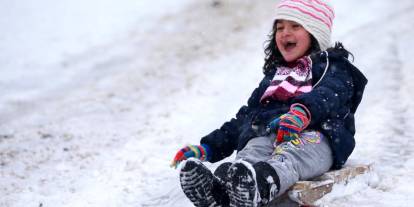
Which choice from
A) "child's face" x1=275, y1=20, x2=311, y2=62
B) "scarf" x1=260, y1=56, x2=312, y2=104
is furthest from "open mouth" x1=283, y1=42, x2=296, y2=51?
"scarf" x1=260, y1=56, x2=312, y2=104

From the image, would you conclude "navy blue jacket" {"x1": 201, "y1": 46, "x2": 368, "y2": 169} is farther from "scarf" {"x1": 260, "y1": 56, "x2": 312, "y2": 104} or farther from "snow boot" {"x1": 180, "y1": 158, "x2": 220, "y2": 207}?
"snow boot" {"x1": 180, "y1": 158, "x2": 220, "y2": 207}

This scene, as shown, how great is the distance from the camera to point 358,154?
4.23 metres

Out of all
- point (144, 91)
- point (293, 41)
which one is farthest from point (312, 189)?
point (144, 91)

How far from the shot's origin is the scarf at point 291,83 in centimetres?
341

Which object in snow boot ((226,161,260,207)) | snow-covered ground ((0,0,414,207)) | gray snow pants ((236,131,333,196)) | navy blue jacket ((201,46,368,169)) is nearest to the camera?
snow boot ((226,161,260,207))

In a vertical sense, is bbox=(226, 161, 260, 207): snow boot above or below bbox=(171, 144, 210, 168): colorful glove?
below

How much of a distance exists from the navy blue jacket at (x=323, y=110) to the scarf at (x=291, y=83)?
35 mm

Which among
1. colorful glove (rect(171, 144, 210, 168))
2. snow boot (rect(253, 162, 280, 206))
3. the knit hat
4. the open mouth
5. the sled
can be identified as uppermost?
the knit hat

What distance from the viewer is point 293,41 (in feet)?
12.1

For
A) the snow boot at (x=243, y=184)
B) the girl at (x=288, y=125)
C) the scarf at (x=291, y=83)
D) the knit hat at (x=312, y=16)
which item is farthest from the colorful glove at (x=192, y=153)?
the knit hat at (x=312, y=16)

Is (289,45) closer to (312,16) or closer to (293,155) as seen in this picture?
(312,16)

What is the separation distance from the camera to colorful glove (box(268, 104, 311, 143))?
296 cm

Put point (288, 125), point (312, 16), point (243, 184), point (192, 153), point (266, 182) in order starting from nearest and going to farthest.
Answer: point (243, 184) < point (266, 182) < point (288, 125) < point (192, 153) < point (312, 16)

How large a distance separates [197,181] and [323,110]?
86 cm
